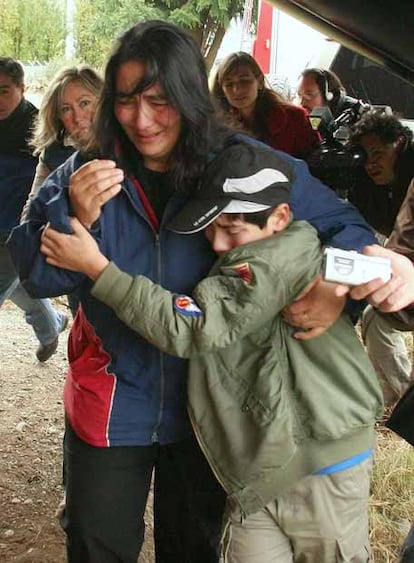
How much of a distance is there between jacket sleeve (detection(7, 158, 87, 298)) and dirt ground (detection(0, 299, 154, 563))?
1585 mm

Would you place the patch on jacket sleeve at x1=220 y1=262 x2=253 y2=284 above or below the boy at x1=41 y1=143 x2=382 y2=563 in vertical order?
above

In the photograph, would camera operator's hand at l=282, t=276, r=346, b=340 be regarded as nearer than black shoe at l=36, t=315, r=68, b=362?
Yes

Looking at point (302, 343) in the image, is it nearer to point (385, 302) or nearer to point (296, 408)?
point (296, 408)

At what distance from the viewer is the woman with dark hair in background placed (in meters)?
3.65

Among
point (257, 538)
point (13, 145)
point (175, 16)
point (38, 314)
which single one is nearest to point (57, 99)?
point (13, 145)

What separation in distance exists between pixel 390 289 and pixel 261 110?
2.51 meters

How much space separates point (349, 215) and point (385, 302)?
352 millimetres

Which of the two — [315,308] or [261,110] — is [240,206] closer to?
[315,308]

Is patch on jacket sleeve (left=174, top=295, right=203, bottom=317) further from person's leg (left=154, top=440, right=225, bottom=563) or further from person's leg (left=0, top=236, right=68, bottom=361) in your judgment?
person's leg (left=0, top=236, right=68, bottom=361)

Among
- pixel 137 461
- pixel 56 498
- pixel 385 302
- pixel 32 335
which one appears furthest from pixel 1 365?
pixel 385 302

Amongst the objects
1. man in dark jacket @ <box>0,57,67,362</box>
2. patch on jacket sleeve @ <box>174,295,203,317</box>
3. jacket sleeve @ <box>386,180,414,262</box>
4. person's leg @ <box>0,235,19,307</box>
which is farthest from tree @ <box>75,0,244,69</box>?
patch on jacket sleeve @ <box>174,295,203,317</box>

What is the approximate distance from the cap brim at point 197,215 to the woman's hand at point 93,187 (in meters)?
0.15

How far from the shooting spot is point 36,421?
3.85 m

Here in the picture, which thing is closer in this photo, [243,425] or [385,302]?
[385,302]
